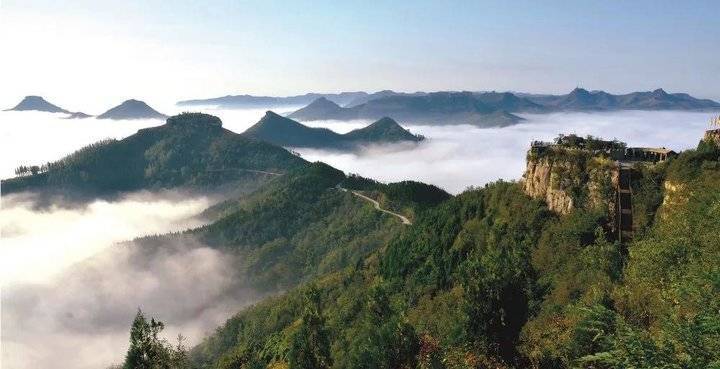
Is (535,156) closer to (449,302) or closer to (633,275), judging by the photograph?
(449,302)

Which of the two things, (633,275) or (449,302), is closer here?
(633,275)

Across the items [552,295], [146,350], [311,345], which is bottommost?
[311,345]

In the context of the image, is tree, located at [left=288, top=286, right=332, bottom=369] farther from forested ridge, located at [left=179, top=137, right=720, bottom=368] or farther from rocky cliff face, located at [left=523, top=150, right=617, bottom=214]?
rocky cliff face, located at [left=523, top=150, right=617, bottom=214]

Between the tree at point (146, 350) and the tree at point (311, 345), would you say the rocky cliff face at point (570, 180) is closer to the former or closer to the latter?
the tree at point (311, 345)

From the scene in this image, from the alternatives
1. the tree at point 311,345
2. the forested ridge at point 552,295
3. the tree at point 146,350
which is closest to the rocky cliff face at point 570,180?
the forested ridge at point 552,295

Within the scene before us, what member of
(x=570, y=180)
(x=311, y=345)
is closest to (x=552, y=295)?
(x=570, y=180)

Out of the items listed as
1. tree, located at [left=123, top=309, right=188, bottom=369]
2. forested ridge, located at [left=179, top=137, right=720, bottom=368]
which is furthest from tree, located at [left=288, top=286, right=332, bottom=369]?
tree, located at [left=123, top=309, right=188, bottom=369]

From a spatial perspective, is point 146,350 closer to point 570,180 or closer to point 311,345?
point 311,345

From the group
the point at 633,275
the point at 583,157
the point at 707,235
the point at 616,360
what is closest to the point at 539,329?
the point at 633,275

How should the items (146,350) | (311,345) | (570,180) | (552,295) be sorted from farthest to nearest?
(570,180), (552,295), (311,345), (146,350)
